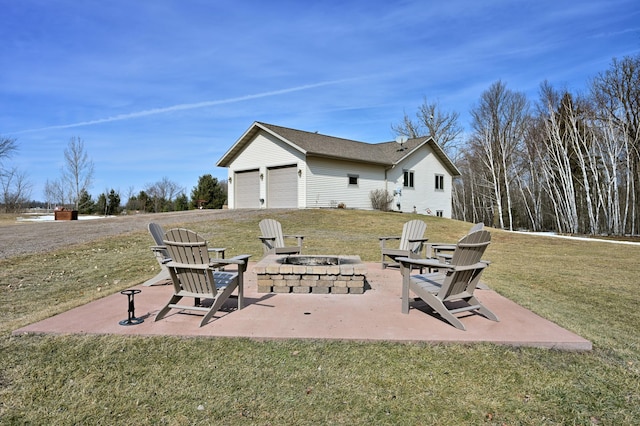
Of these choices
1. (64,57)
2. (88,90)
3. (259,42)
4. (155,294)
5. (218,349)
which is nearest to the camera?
(218,349)

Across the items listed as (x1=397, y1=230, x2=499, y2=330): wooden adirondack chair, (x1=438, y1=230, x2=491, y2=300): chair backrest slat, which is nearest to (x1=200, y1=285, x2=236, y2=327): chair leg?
(x1=397, y1=230, x2=499, y2=330): wooden adirondack chair

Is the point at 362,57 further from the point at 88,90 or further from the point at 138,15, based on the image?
the point at 88,90

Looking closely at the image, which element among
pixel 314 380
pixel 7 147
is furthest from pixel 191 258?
pixel 7 147

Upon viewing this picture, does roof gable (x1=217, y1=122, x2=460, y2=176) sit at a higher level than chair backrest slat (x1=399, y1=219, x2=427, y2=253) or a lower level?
higher

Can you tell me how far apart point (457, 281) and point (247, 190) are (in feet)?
60.8

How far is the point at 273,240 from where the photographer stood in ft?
23.2

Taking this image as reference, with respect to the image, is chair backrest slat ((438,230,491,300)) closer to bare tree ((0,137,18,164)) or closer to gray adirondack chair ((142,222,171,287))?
gray adirondack chair ((142,222,171,287))

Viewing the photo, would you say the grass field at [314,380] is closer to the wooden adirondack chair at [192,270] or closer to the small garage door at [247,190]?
the wooden adirondack chair at [192,270]

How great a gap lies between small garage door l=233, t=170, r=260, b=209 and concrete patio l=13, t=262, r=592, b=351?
1613cm

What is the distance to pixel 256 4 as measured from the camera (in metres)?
11.2

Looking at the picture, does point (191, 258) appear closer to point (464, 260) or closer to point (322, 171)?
point (464, 260)

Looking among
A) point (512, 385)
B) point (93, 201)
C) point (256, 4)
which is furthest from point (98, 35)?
point (93, 201)

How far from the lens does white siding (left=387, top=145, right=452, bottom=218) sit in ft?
74.2

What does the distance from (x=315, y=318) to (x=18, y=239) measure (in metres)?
11.1
